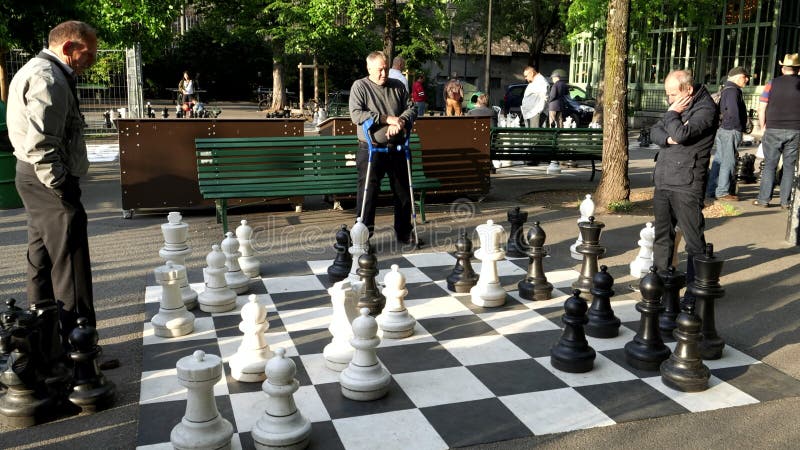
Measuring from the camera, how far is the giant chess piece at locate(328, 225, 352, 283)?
19.6 ft

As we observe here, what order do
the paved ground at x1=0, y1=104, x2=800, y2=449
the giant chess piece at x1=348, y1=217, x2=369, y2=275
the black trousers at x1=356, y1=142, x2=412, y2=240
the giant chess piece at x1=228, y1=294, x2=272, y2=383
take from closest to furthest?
the paved ground at x1=0, y1=104, x2=800, y2=449
the giant chess piece at x1=228, y1=294, x2=272, y2=383
the giant chess piece at x1=348, y1=217, x2=369, y2=275
the black trousers at x1=356, y1=142, x2=412, y2=240

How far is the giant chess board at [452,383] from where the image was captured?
11.5 feet

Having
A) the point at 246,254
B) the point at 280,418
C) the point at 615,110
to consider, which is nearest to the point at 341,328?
the point at 280,418

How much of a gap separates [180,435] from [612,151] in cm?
743

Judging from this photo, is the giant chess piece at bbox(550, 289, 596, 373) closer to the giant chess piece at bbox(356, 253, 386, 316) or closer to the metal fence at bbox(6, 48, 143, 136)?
the giant chess piece at bbox(356, 253, 386, 316)

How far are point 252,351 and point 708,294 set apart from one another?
2.71 metres

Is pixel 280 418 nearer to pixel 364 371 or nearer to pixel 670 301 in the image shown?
pixel 364 371

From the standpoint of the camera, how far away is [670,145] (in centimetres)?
536

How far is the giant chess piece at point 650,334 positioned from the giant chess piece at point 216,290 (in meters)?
2.77

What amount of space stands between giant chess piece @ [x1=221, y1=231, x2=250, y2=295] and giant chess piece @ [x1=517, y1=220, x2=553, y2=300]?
2.17 m

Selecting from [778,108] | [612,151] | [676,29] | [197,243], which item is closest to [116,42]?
[197,243]

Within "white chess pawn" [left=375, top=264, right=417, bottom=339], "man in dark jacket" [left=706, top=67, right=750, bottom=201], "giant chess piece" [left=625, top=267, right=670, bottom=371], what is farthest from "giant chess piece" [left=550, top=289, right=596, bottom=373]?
"man in dark jacket" [left=706, top=67, right=750, bottom=201]

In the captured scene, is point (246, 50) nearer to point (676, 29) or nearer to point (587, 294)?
point (676, 29)

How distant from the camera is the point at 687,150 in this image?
17.3 feet
